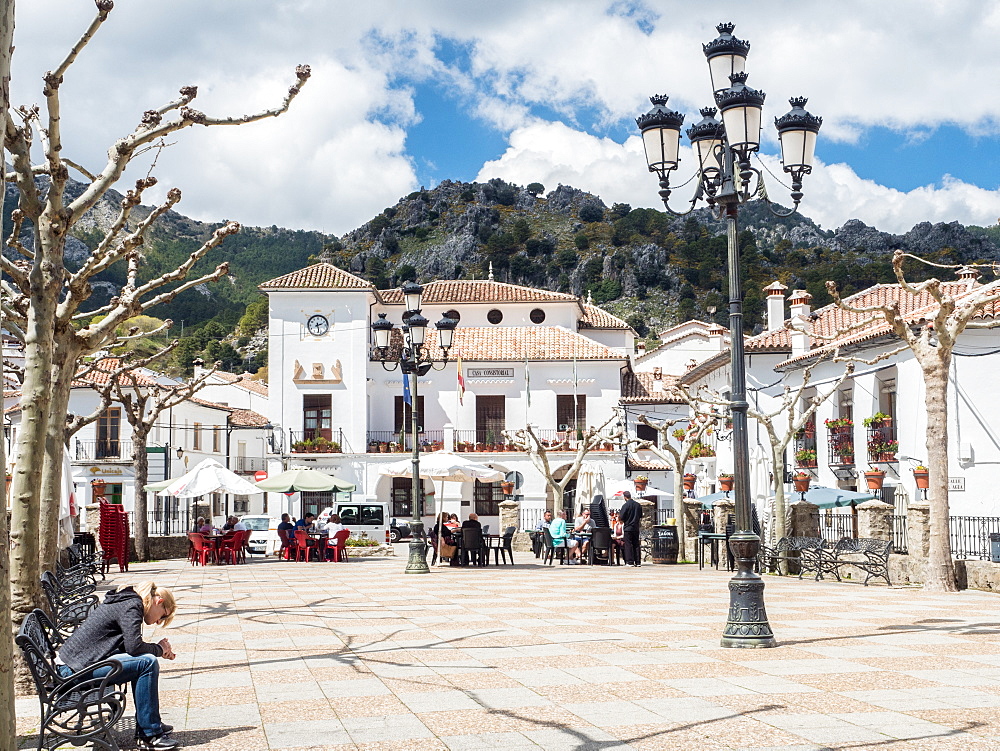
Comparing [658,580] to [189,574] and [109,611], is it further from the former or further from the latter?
[109,611]

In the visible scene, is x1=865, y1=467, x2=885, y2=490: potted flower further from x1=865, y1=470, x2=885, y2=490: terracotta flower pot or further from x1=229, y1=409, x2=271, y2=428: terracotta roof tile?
x1=229, y1=409, x2=271, y2=428: terracotta roof tile

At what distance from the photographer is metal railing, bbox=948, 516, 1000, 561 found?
17.3 metres

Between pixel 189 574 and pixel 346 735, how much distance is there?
54.4 feet

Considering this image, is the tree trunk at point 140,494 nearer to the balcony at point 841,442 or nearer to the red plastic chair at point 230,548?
the red plastic chair at point 230,548

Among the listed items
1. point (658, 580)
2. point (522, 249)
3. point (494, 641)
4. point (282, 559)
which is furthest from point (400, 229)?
point (494, 641)

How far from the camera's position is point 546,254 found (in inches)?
4215

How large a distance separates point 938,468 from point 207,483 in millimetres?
16979

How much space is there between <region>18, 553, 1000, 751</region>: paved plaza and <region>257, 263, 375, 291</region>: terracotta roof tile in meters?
30.9

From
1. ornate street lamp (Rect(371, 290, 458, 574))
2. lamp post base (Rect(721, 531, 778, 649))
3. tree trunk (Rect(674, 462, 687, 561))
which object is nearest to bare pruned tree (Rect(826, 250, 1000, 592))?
lamp post base (Rect(721, 531, 778, 649))

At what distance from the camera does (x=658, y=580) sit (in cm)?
1853

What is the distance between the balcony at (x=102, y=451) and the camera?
148 feet

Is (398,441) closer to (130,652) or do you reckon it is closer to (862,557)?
(862,557)

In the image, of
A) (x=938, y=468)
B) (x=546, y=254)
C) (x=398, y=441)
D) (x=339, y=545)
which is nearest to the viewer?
(x=938, y=468)

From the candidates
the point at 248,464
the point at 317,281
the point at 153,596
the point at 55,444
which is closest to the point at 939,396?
the point at 55,444
